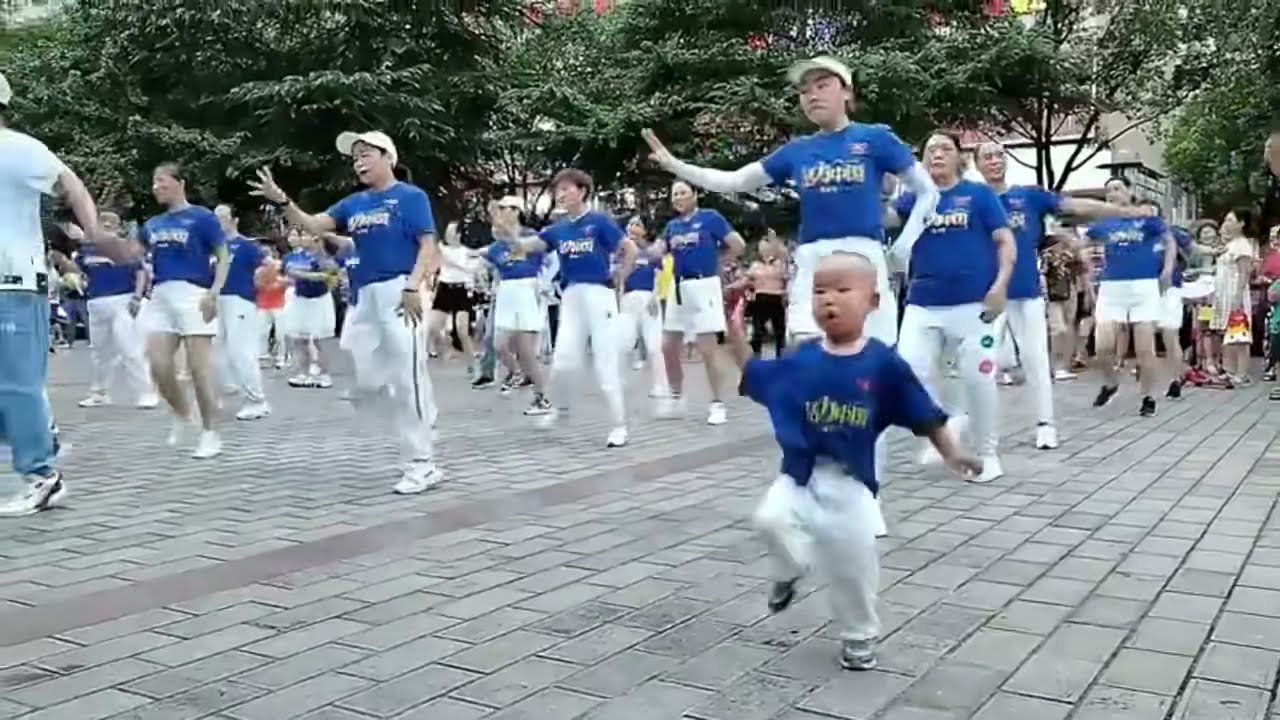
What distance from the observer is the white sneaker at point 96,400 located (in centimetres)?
1283

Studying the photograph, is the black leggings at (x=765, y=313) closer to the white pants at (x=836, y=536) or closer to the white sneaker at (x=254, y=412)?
the white sneaker at (x=254, y=412)

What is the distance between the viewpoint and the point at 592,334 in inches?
373

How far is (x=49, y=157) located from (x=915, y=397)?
494 centimetres

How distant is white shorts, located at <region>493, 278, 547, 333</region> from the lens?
11906mm

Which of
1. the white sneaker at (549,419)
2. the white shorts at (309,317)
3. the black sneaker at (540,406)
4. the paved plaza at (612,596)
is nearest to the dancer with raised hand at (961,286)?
the paved plaza at (612,596)

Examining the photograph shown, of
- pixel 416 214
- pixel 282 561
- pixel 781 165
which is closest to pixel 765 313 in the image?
pixel 416 214

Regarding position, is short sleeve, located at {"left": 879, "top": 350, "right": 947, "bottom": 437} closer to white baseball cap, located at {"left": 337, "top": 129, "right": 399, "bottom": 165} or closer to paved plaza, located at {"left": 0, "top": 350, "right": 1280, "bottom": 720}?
paved plaza, located at {"left": 0, "top": 350, "right": 1280, "bottom": 720}

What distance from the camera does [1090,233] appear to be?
1165 cm

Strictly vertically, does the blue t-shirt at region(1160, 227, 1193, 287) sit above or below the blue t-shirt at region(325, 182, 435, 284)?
below

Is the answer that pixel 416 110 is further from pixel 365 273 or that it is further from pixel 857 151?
pixel 857 151

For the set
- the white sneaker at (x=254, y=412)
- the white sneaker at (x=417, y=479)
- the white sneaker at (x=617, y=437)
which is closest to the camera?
the white sneaker at (x=417, y=479)

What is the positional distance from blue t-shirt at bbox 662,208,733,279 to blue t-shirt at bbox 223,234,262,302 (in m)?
4.07

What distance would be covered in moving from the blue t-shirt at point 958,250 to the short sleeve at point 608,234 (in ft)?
9.20

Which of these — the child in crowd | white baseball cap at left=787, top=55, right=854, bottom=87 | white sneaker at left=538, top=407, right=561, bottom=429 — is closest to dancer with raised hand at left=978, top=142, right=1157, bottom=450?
white baseball cap at left=787, top=55, right=854, bottom=87
